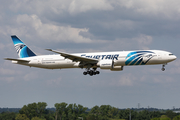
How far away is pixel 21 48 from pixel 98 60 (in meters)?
22.9

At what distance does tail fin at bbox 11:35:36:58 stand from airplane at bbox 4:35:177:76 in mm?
1781

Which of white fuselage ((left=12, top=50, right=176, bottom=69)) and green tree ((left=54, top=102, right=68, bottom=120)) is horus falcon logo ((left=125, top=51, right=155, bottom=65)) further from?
green tree ((left=54, top=102, right=68, bottom=120))

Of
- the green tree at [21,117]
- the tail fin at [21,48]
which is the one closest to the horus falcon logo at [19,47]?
the tail fin at [21,48]

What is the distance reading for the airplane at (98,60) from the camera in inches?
2266

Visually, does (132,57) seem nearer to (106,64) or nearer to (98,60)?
(106,64)

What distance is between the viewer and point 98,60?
6016 centimetres

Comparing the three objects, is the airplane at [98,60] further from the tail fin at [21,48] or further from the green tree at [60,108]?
the green tree at [60,108]

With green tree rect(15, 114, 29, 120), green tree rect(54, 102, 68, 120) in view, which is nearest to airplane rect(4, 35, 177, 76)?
green tree rect(15, 114, 29, 120)

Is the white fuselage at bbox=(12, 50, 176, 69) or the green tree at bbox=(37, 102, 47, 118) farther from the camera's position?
the green tree at bbox=(37, 102, 47, 118)

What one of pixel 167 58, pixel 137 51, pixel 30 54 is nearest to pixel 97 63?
pixel 137 51

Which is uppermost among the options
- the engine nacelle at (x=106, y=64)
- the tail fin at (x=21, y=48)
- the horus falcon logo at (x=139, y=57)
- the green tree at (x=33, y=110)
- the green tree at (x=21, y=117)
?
the tail fin at (x=21, y=48)

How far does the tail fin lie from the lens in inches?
2762

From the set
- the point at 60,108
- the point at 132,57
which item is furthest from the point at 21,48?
the point at 60,108

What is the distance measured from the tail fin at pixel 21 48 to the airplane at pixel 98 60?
70.1 inches
